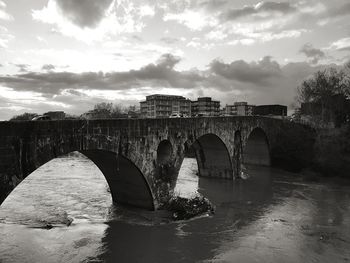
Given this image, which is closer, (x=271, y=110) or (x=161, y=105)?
(x=271, y=110)

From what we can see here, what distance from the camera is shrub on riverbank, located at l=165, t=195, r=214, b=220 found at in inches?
750

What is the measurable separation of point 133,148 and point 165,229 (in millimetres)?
4473

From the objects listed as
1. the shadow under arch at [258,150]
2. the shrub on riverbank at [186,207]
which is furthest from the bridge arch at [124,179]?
the shadow under arch at [258,150]

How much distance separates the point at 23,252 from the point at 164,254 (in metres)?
5.85

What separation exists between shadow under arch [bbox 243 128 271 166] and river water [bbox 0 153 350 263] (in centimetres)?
1600

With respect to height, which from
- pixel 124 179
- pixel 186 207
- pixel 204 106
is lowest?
pixel 186 207

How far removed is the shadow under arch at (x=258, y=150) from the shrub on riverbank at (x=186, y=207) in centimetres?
2336

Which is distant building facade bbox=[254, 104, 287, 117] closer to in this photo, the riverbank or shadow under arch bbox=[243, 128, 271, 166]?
shadow under arch bbox=[243, 128, 271, 166]

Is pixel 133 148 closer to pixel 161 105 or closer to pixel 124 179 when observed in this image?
pixel 124 179

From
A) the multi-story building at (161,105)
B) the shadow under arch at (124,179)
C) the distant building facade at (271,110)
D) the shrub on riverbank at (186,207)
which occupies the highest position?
the multi-story building at (161,105)

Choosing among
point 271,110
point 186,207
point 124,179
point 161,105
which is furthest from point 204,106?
point 124,179

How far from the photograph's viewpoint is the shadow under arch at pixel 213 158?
31.5 m

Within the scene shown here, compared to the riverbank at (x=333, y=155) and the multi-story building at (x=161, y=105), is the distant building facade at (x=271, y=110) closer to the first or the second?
the multi-story building at (x=161, y=105)

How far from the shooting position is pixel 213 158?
109 feet
